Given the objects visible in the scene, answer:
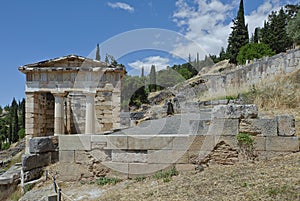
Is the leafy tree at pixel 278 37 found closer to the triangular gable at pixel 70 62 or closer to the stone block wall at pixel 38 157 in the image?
the triangular gable at pixel 70 62

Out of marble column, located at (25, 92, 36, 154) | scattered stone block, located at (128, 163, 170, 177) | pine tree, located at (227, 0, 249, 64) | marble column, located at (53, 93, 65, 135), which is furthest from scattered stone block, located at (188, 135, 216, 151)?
pine tree, located at (227, 0, 249, 64)

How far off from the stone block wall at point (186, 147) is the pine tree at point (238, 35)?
35667 millimetres

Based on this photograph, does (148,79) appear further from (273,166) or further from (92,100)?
(273,166)

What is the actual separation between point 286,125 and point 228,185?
2064mm

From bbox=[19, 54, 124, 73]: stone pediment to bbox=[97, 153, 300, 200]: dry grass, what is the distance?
9.76 metres

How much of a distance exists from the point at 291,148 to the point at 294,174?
132 centimetres

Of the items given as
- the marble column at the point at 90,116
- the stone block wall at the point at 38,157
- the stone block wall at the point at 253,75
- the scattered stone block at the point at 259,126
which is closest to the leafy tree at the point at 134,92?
the stone block wall at the point at 253,75

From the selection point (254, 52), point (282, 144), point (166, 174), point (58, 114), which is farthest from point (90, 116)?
point (254, 52)

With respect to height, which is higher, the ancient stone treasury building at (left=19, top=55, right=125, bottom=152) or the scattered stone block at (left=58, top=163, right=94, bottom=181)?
the ancient stone treasury building at (left=19, top=55, right=125, bottom=152)

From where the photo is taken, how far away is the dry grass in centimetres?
344

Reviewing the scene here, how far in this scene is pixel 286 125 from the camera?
16.5ft

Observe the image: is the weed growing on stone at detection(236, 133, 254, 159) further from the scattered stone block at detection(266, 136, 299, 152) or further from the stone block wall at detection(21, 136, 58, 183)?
the stone block wall at detection(21, 136, 58, 183)

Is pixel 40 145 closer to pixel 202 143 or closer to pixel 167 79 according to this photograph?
pixel 202 143

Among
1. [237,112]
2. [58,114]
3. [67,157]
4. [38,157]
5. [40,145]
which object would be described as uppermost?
[237,112]
